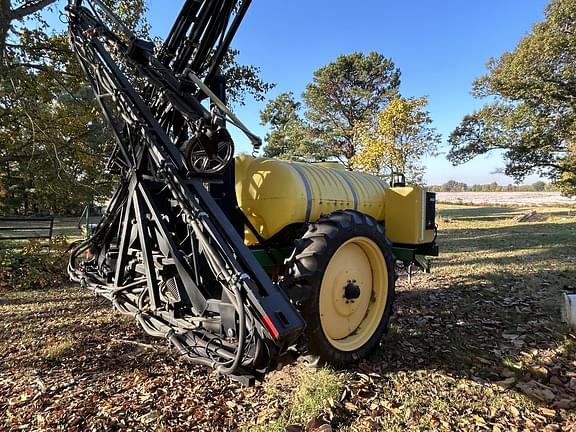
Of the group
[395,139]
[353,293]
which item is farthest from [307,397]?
[395,139]

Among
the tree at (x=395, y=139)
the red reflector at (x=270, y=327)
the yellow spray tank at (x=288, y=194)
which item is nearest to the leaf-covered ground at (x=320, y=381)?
the red reflector at (x=270, y=327)

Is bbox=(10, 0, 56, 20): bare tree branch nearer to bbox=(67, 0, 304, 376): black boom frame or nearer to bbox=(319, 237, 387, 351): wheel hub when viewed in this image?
bbox=(67, 0, 304, 376): black boom frame

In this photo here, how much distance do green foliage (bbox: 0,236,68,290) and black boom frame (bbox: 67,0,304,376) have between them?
13.7ft

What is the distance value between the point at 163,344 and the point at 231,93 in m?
8.17

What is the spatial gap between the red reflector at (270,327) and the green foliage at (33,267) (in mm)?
6153

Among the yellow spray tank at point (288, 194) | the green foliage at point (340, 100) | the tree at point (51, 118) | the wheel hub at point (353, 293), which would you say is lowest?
the wheel hub at point (353, 293)

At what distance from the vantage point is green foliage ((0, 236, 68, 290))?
22.7ft

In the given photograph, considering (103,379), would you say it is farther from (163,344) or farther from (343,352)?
(343,352)

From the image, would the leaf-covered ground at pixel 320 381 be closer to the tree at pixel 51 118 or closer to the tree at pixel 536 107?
the tree at pixel 51 118

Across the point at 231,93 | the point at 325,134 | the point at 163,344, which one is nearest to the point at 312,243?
the point at 163,344

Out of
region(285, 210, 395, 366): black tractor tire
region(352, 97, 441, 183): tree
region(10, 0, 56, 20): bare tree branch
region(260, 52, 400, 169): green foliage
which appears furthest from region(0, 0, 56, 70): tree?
region(260, 52, 400, 169): green foliage

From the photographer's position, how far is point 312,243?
2949 millimetres

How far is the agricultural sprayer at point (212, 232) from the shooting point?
2338 millimetres

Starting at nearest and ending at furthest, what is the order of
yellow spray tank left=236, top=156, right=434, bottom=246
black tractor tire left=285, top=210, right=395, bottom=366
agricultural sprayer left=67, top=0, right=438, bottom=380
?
agricultural sprayer left=67, top=0, right=438, bottom=380, black tractor tire left=285, top=210, right=395, bottom=366, yellow spray tank left=236, top=156, right=434, bottom=246
